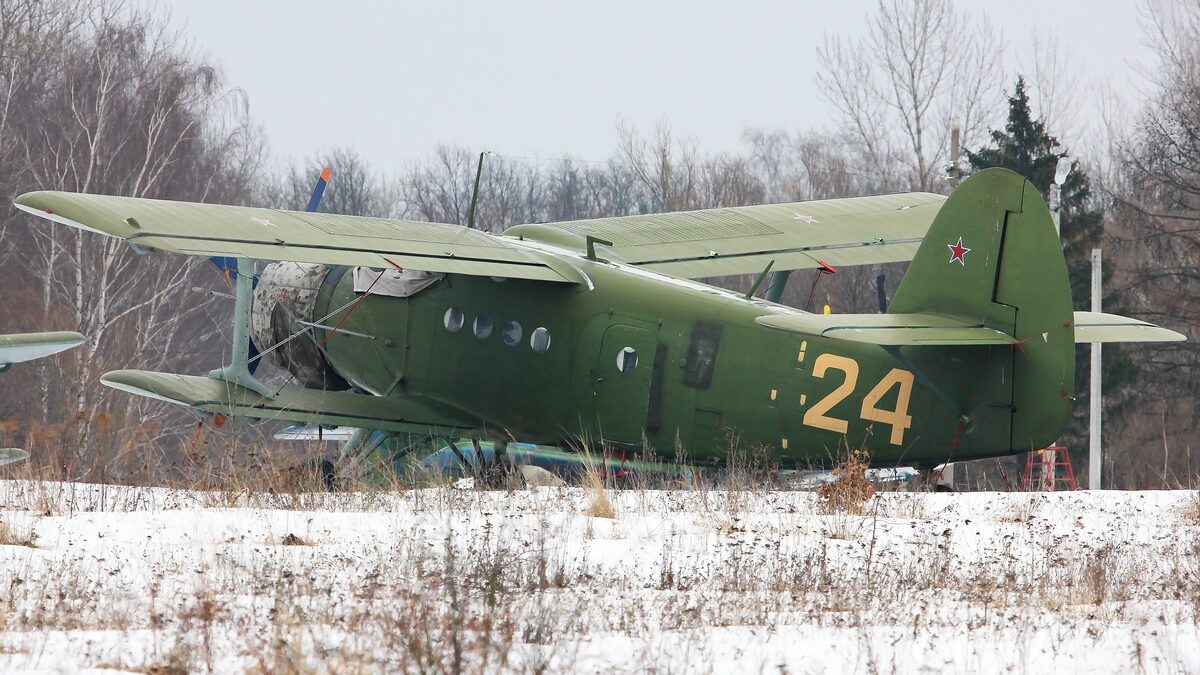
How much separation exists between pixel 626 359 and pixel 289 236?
123 inches

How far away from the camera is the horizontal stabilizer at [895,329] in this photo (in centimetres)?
1048

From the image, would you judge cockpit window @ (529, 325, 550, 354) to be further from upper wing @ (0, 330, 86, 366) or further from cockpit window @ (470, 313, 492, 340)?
upper wing @ (0, 330, 86, 366)

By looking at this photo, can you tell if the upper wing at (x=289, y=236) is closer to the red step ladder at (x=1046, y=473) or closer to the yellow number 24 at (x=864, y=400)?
the yellow number 24 at (x=864, y=400)

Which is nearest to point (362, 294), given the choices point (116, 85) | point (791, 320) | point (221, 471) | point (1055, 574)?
point (221, 471)

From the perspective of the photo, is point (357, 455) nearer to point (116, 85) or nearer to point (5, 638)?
point (5, 638)

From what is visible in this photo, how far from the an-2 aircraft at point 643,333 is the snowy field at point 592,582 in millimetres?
1118

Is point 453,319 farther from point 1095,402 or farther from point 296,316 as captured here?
point 1095,402

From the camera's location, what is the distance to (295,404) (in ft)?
44.0

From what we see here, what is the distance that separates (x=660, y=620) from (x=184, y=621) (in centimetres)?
212

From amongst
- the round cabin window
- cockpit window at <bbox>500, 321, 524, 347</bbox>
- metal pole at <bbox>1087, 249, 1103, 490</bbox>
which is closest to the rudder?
the round cabin window

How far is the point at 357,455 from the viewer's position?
14148mm

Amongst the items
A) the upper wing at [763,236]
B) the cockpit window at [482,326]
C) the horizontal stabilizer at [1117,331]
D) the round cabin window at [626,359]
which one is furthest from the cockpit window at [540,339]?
the horizontal stabilizer at [1117,331]

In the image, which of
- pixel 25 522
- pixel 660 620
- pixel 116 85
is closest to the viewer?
pixel 660 620

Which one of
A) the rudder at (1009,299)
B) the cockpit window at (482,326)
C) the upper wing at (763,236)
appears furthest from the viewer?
the upper wing at (763,236)
